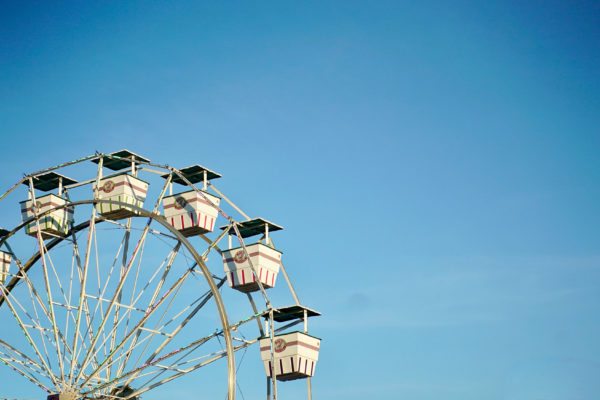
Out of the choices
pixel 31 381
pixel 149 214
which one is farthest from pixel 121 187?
pixel 31 381

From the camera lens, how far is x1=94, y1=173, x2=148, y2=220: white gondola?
34.0 metres

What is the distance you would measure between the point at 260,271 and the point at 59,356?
7.09 metres

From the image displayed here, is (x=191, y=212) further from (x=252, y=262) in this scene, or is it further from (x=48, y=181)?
(x=48, y=181)

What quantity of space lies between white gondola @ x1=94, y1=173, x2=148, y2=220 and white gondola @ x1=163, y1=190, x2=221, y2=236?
0.98 m

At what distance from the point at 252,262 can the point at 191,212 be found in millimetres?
2638

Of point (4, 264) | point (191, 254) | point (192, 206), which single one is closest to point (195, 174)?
point (192, 206)

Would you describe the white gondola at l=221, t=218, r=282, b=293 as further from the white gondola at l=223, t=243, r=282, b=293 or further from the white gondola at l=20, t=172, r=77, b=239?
the white gondola at l=20, t=172, r=77, b=239

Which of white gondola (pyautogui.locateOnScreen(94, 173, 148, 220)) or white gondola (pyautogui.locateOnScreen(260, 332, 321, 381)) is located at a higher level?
white gondola (pyautogui.locateOnScreen(94, 173, 148, 220))

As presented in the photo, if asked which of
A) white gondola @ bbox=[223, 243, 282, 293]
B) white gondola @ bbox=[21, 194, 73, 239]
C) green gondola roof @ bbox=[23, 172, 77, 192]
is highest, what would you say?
green gondola roof @ bbox=[23, 172, 77, 192]

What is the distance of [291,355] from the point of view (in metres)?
33.5

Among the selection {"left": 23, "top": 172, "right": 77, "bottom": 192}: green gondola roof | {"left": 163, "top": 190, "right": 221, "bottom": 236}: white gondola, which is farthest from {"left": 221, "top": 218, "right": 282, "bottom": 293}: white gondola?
{"left": 23, "top": 172, "right": 77, "bottom": 192}: green gondola roof

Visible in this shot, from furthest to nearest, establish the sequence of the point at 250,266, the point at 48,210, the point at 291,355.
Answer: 1. the point at 48,210
2. the point at 250,266
3. the point at 291,355

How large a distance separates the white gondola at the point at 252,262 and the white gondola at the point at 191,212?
1.02 m

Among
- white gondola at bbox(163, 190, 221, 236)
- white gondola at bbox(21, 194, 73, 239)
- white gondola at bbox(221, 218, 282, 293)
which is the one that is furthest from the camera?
white gondola at bbox(21, 194, 73, 239)
